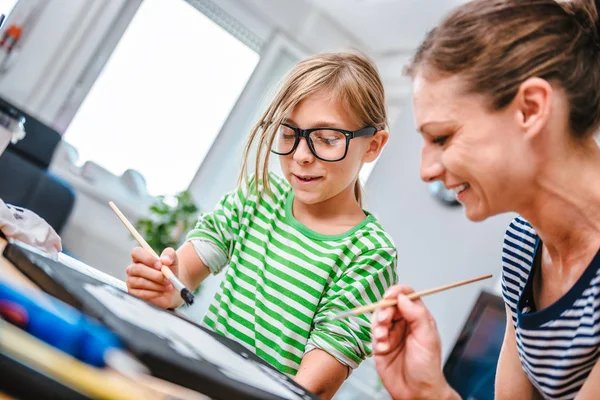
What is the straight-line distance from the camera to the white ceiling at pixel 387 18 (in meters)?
3.98

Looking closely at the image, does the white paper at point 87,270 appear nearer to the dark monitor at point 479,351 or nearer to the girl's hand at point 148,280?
the girl's hand at point 148,280

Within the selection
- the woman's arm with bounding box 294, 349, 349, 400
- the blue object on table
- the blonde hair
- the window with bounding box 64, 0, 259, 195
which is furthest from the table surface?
the window with bounding box 64, 0, 259, 195

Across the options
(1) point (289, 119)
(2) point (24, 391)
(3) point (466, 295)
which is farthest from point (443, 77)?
(3) point (466, 295)

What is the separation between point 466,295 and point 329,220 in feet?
8.99

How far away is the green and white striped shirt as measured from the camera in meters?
1.10

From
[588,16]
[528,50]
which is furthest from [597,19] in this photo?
[528,50]

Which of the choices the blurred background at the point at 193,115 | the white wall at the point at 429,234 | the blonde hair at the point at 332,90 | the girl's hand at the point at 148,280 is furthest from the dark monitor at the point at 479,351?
the girl's hand at the point at 148,280

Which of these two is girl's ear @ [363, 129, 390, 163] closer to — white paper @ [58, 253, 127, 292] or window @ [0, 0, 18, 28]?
white paper @ [58, 253, 127, 292]

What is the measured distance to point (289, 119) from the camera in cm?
126

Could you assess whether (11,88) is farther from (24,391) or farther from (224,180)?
(24,391)

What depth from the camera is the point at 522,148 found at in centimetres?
78

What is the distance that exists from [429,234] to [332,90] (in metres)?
3.10

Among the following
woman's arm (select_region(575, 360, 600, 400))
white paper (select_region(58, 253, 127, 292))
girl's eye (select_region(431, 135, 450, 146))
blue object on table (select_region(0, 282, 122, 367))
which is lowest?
white paper (select_region(58, 253, 127, 292))

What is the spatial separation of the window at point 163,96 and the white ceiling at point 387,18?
74 centimetres
